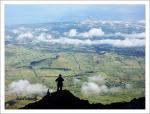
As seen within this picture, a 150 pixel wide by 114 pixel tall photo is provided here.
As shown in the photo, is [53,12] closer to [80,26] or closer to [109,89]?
[80,26]

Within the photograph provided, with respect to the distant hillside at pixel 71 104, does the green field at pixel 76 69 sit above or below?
above

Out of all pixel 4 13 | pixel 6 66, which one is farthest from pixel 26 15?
pixel 6 66

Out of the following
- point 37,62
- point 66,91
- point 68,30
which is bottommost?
point 66,91

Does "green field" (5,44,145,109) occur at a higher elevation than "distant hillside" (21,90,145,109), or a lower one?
higher

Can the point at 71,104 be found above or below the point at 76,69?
below

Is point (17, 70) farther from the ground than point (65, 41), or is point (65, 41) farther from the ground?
point (65, 41)

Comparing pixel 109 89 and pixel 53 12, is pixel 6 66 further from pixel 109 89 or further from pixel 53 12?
pixel 109 89

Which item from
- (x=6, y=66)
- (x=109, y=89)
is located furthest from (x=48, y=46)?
(x=109, y=89)
